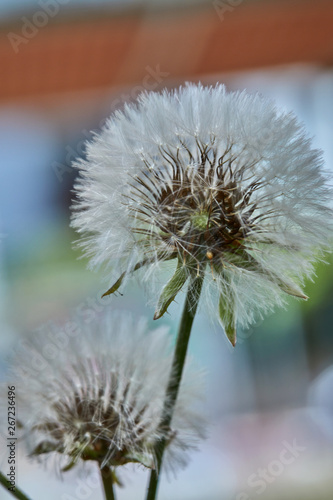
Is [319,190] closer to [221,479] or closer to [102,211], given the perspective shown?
[102,211]

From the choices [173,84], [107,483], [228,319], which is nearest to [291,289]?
[228,319]

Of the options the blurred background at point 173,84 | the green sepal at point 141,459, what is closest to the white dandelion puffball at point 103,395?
the green sepal at point 141,459

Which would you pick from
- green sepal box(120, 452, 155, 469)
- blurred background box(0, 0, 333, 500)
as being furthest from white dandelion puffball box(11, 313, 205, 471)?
blurred background box(0, 0, 333, 500)

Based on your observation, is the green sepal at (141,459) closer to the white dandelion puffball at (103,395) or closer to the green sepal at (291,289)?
the white dandelion puffball at (103,395)

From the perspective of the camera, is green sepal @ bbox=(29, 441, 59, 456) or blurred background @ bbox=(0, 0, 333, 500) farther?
blurred background @ bbox=(0, 0, 333, 500)

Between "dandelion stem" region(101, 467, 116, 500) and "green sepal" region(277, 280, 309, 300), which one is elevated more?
"green sepal" region(277, 280, 309, 300)

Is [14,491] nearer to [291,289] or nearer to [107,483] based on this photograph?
[107,483]

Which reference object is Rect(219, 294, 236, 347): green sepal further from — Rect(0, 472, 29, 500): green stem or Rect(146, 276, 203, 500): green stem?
Rect(0, 472, 29, 500): green stem
